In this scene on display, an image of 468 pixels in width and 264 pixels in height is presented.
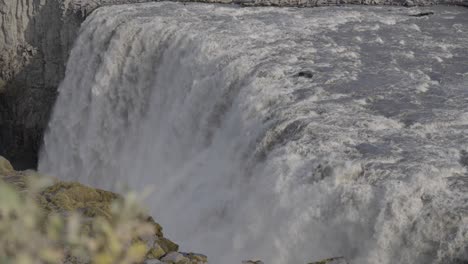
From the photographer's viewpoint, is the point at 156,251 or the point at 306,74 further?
the point at 306,74

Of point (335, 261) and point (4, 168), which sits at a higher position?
point (335, 261)

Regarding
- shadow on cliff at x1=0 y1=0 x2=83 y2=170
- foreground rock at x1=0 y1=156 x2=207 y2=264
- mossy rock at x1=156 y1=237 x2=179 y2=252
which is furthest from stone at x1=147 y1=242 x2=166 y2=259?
shadow on cliff at x1=0 y1=0 x2=83 y2=170

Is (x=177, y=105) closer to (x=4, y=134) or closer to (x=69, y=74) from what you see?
(x=69, y=74)

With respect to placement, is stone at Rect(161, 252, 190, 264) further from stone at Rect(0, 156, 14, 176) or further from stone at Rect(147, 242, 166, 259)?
stone at Rect(0, 156, 14, 176)

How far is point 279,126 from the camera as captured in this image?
9664mm

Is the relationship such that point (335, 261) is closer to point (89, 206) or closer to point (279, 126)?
point (279, 126)

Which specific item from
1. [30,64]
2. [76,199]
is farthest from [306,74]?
[30,64]

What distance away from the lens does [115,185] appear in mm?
16000

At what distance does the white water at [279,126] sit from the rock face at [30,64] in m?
2.41

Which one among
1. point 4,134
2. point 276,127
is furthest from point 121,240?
point 4,134

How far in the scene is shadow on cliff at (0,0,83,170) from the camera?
21.2m

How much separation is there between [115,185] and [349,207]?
31.8 ft

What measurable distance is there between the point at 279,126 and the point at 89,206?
10.7 feet

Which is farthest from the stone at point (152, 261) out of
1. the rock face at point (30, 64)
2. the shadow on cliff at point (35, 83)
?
the shadow on cliff at point (35, 83)
